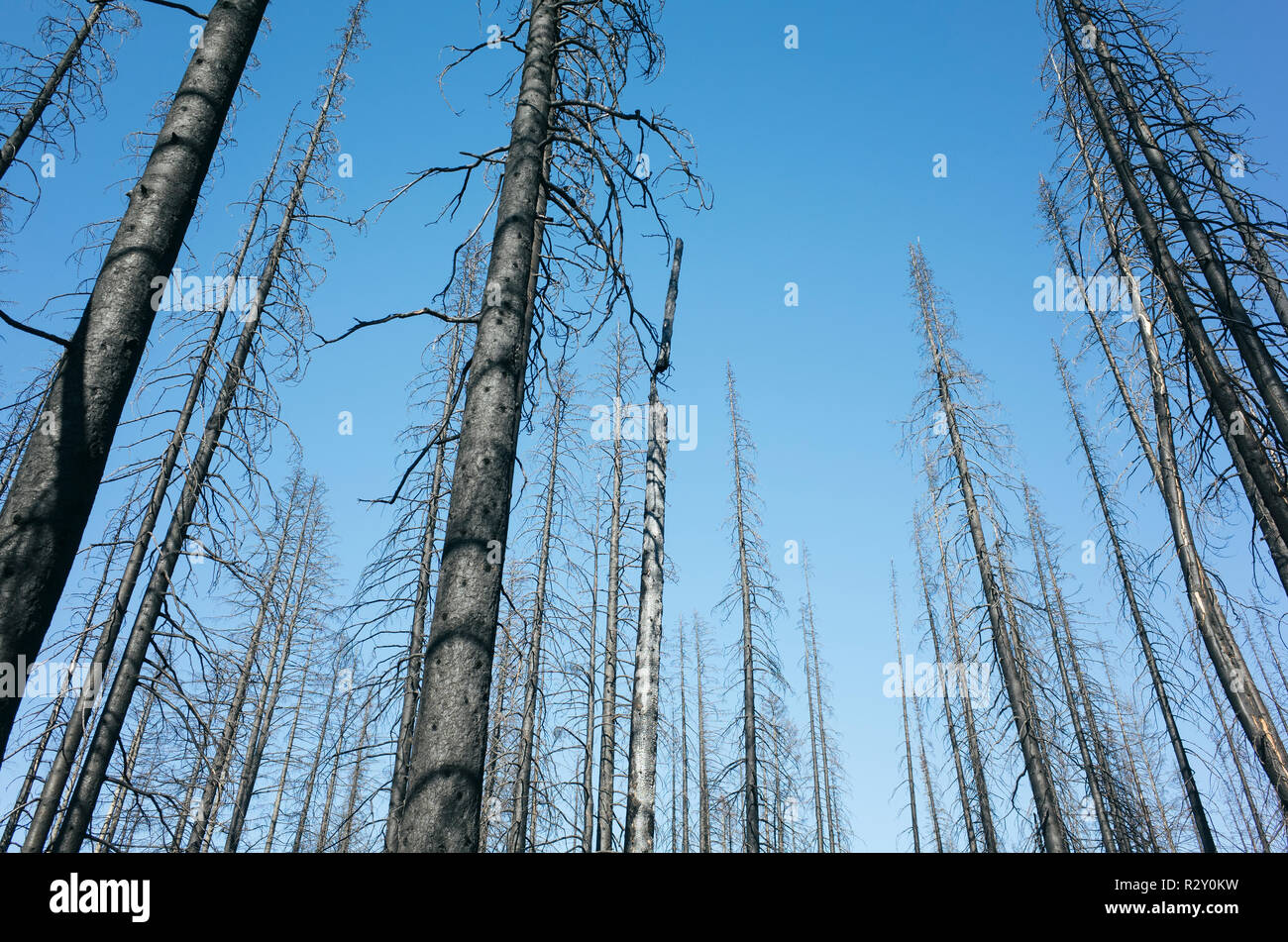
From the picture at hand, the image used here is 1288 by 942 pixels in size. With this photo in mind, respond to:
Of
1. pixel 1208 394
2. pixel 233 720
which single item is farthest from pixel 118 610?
pixel 1208 394

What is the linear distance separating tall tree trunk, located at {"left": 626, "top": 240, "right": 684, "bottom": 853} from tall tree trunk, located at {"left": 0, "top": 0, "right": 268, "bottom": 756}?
3616mm

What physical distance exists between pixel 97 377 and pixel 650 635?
19.5 ft


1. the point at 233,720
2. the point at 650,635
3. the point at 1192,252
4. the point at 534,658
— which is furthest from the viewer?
the point at 534,658

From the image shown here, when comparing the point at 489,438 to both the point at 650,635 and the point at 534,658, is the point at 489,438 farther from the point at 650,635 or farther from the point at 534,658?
the point at 534,658

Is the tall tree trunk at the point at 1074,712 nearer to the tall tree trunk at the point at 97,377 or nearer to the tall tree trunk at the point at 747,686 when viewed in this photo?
the tall tree trunk at the point at 747,686

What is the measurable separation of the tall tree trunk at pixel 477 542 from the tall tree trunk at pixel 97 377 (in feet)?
4.88

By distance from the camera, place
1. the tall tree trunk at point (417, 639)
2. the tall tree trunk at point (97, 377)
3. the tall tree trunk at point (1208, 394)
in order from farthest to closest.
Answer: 1. the tall tree trunk at point (417, 639)
2. the tall tree trunk at point (1208, 394)
3. the tall tree trunk at point (97, 377)

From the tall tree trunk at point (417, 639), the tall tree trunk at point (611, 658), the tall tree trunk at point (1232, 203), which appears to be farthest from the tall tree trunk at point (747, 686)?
the tall tree trunk at point (1232, 203)

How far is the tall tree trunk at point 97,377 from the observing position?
103 inches

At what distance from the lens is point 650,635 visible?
7863mm

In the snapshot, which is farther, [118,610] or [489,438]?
[118,610]
